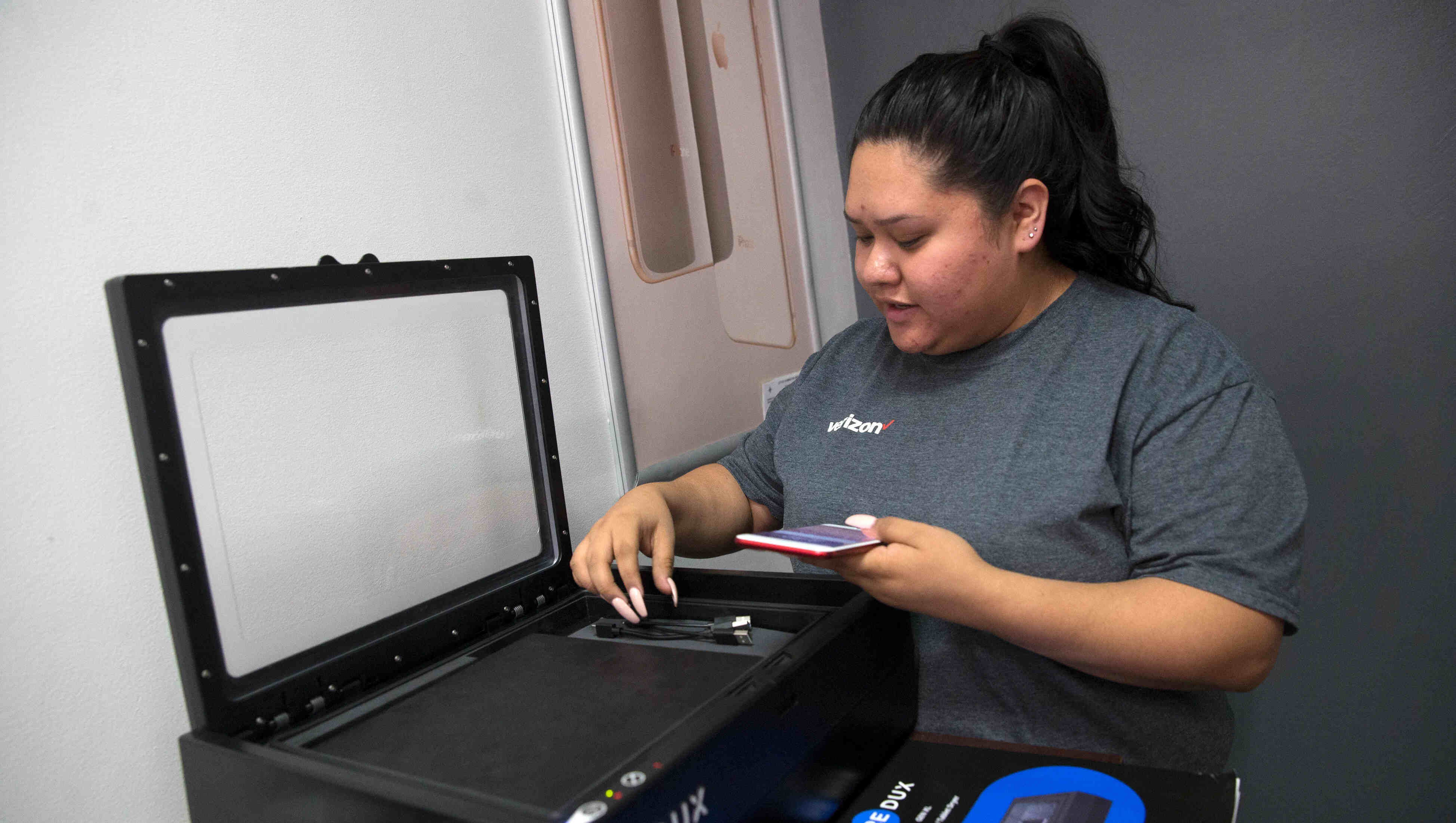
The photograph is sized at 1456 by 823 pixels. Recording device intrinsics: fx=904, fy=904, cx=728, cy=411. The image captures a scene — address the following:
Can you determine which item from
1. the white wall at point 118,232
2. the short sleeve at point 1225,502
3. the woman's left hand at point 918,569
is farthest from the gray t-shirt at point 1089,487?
the white wall at point 118,232

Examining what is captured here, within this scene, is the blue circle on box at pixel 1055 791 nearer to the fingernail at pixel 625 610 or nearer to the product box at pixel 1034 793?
the product box at pixel 1034 793

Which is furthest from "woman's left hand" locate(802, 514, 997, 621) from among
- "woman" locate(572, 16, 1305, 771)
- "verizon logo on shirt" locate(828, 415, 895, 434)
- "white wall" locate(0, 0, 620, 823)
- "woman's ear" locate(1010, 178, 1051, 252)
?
"white wall" locate(0, 0, 620, 823)

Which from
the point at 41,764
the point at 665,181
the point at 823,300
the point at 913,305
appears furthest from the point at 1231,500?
the point at 823,300

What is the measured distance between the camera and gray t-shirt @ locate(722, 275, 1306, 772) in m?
0.83

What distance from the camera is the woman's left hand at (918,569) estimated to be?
0.76 metres

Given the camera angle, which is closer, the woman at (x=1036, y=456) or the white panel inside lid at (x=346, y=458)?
the white panel inside lid at (x=346, y=458)

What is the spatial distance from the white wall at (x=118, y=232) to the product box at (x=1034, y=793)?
24.3 inches

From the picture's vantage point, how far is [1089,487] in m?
0.88

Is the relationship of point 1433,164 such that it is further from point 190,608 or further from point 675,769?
point 190,608

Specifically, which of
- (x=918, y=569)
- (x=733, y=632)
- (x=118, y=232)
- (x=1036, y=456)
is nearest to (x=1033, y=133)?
(x=1036, y=456)

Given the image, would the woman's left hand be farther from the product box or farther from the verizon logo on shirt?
the verizon logo on shirt

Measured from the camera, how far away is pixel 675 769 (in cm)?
52

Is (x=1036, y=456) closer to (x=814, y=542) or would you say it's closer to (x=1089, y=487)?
(x=1089, y=487)

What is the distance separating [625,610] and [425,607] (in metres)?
0.18
